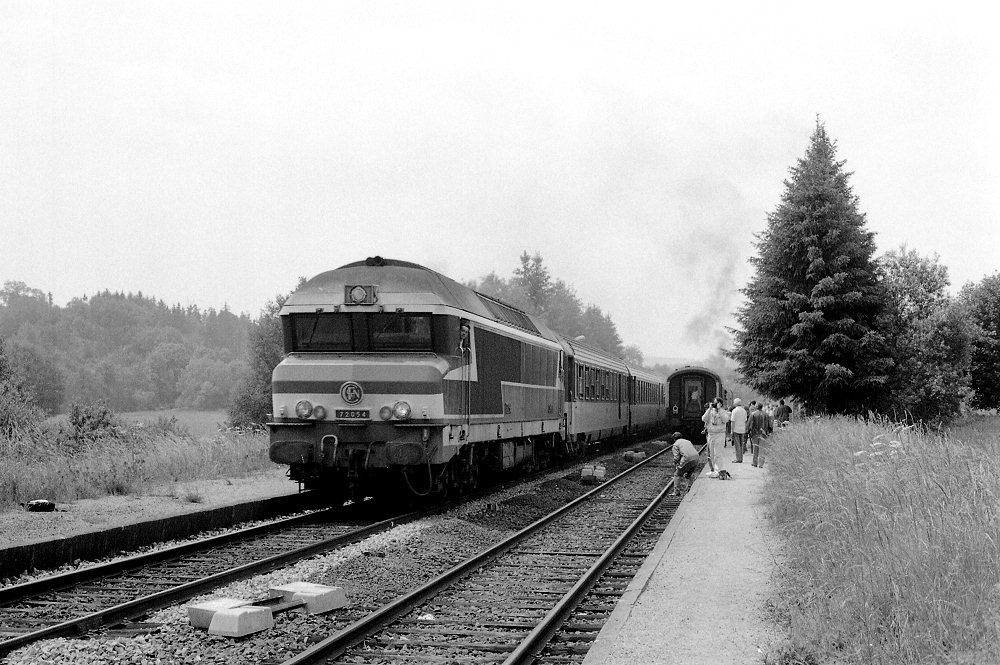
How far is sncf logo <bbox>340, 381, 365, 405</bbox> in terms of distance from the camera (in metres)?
13.7

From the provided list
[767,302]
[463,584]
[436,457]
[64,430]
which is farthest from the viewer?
[767,302]

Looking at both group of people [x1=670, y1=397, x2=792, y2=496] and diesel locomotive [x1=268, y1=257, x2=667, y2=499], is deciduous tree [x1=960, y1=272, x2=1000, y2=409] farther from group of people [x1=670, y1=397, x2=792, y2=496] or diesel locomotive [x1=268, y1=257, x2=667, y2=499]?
diesel locomotive [x1=268, y1=257, x2=667, y2=499]

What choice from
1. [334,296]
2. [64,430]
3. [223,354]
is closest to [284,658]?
[334,296]

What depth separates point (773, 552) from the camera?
10.9 m

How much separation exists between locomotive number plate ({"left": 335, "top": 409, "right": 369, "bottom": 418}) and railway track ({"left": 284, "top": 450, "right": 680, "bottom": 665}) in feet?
9.12

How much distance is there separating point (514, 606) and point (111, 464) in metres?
10.7

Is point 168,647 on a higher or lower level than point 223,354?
lower

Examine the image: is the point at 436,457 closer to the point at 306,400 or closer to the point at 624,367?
the point at 306,400

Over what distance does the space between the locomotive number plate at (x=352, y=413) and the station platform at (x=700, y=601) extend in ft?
14.4

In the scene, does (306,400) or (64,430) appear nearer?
(306,400)

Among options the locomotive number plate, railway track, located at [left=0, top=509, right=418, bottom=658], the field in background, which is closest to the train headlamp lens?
the locomotive number plate

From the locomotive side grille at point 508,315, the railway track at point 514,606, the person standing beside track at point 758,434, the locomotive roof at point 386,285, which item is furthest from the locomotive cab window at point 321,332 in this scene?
the person standing beside track at point 758,434

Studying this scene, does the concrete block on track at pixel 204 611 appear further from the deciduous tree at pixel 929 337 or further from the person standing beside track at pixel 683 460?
the deciduous tree at pixel 929 337

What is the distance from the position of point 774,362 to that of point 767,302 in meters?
2.21
